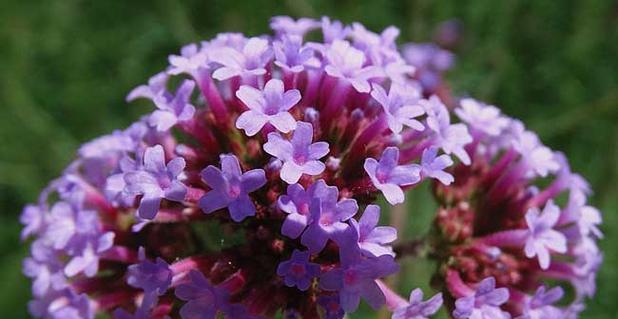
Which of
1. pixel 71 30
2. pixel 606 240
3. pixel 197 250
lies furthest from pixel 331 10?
pixel 197 250

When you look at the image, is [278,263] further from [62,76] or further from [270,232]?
[62,76]

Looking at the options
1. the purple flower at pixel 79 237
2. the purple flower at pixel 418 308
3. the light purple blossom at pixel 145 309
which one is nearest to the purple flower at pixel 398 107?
the purple flower at pixel 418 308

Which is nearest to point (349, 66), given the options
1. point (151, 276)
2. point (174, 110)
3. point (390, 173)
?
point (390, 173)

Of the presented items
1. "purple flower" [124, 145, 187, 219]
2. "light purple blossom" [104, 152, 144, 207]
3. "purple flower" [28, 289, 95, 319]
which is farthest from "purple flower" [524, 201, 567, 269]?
"purple flower" [28, 289, 95, 319]

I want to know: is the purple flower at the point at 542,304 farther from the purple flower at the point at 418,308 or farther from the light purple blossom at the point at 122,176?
the light purple blossom at the point at 122,176

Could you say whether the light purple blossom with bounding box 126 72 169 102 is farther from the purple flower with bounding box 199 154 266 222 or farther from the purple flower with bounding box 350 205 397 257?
the purple flower with bounding box 350 205 397 257

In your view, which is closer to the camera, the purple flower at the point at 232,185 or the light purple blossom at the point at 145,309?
the purple flower at the point at 232,185

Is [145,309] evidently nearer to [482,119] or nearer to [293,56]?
[293,56]
